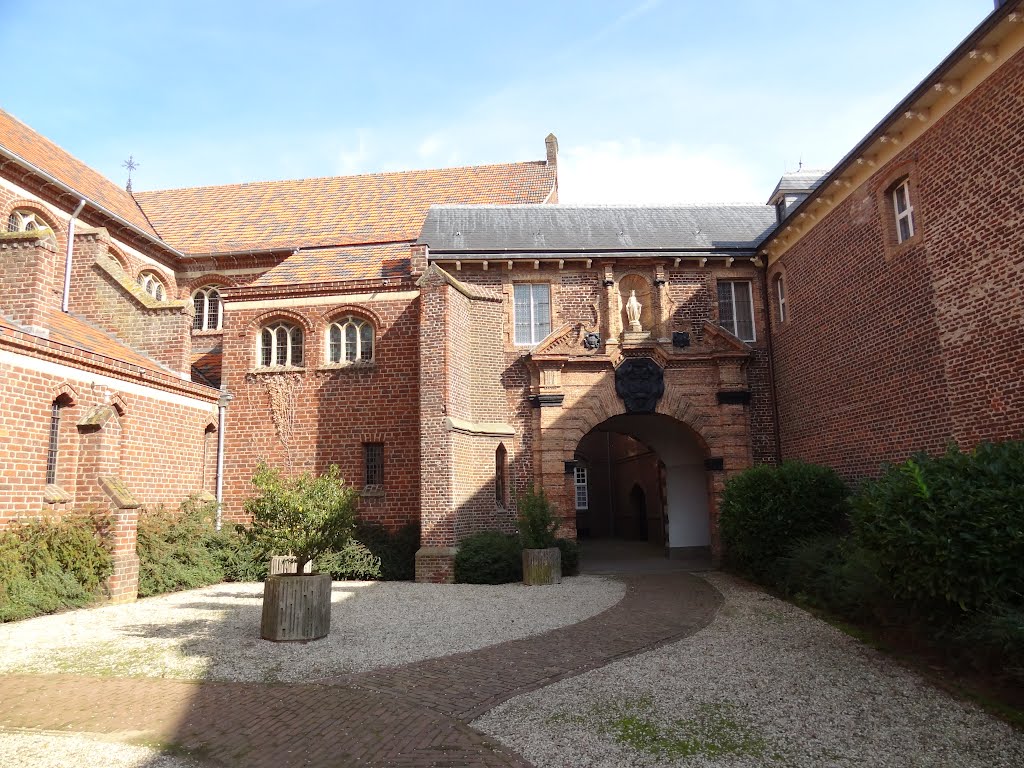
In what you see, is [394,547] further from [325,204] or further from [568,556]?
[325,204]

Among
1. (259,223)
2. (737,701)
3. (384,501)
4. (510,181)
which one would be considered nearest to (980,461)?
(737,701)

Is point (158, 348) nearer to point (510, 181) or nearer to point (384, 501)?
point (384, 501)

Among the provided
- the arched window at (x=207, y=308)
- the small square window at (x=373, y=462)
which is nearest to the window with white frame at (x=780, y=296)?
the small square window at (x=373, y=462)

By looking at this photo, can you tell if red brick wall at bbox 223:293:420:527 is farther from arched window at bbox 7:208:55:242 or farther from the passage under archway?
arched window at bbox 7:208:55:242

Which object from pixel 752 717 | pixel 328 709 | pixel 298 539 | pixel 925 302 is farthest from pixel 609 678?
pixel 925 302

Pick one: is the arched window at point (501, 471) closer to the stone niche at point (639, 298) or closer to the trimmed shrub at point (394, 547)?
the trimmed shrub at point (394, 547)

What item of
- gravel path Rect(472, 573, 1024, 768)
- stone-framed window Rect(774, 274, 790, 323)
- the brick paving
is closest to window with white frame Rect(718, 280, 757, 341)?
stone-framed window Rect(774, 274, 790, 323)

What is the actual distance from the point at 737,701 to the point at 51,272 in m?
15.0

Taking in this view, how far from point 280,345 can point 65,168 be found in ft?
28.3

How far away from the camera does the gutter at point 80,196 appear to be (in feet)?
51.2

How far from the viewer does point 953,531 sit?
6.25 metres

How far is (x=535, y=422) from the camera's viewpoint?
54.9ft

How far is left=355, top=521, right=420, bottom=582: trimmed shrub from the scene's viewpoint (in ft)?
49.1

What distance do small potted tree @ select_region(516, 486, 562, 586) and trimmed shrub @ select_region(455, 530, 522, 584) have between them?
519 millimetres
